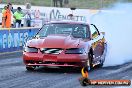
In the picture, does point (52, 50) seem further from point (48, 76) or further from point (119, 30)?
point (119, 30)

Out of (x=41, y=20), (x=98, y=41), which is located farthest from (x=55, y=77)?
(x=41, y=20)

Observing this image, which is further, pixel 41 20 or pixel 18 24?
pixel 41 20

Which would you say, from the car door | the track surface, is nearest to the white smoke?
Answer: the car door

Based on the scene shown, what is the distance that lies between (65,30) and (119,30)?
677cm

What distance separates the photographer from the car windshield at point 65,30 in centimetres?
1469

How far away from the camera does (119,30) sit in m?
21.2

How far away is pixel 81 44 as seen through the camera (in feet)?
45.1

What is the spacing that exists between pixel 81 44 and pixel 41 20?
2408 centimetres

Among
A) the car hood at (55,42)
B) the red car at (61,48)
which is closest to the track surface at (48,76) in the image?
the red car at (61,48)

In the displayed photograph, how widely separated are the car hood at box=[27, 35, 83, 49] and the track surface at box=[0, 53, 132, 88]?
0.72 metres

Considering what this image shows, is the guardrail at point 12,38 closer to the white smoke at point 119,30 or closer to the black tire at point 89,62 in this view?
the white smoke at point 119,30

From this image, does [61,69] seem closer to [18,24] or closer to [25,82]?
[25,82]

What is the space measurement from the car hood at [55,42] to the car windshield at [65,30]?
535mm

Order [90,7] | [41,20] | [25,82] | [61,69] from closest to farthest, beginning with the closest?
[25,82], [61,69], [41,20], [90,7]
